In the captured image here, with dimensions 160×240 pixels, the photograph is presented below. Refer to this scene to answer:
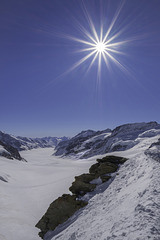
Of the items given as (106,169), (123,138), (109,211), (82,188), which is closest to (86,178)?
(82,188)

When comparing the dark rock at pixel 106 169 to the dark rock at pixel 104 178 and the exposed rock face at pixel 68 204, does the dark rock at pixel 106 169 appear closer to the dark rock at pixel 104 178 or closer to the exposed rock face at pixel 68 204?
the exposed rock face at pixel 68 204

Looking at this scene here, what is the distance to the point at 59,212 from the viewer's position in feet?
35.0

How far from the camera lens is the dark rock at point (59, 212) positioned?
1040cm

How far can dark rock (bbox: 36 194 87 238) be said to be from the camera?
409 inches

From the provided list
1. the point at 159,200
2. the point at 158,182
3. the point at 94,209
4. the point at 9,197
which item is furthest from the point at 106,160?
the point at 9,197

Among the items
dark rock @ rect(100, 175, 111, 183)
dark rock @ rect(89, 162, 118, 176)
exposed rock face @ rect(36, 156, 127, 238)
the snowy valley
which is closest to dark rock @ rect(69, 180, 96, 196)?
exposed rock face @ rect(36, 156, 127, 238)

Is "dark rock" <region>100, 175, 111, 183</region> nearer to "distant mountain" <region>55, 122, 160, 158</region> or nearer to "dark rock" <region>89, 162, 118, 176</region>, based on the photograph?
"dark rock" <region>89, 162, 118, 176</region>

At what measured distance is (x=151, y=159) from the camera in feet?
36.1

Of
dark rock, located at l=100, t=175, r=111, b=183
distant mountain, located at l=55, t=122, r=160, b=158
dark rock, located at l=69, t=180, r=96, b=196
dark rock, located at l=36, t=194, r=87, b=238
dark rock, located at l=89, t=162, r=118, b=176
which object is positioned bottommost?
dark rock, located at l=36, t=194, r=87, b=238

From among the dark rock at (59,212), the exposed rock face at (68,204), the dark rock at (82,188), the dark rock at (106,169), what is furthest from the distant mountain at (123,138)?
the dark rock at (59,212)

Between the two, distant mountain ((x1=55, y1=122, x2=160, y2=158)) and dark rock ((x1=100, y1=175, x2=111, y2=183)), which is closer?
dark rock ((x1=100, y1=175, x2=111, y2=183))

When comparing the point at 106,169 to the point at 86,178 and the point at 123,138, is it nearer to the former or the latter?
the point at 86,178

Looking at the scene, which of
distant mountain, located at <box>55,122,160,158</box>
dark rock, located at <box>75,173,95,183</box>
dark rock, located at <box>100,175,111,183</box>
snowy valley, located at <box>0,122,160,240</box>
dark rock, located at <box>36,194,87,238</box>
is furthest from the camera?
distant mountain, located at <box>55,122,160,158</box>

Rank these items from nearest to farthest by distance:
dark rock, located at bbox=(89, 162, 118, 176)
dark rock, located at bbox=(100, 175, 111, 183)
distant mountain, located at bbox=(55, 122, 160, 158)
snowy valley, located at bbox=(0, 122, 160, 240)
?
1. snowy valley, located at bbox=(0, 122, 160, 240)
2. dark rock, located at bbox=(100, 175, 111, 183)
3. dark rock, located at bbox=(89, 162, 118, 176)
4. distant mountain, located at bbox=(55, 122, 160, 158)
